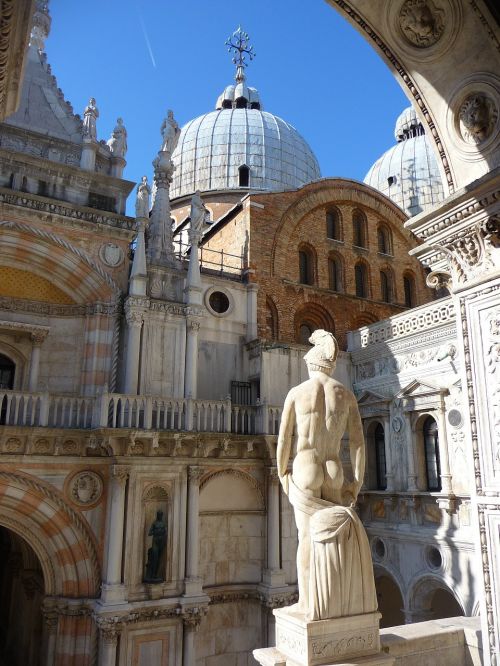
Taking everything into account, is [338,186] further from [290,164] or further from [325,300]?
[290,164]

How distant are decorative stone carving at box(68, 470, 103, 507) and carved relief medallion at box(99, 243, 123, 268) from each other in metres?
5.54

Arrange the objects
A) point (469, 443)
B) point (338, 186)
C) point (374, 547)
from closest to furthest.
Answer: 1. point (469, 443)
2. point (374, 547)
3. point (338, 186)

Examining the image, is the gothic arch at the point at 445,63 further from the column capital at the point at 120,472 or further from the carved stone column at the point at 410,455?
the carved stone column at the point at 410,455

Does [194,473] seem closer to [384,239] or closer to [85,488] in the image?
[85,488]

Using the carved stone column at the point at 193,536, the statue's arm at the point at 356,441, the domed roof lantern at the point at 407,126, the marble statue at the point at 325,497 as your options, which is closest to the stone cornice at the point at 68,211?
the carved stone column at the point at 193,536

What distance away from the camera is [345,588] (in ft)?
Result: 18.0

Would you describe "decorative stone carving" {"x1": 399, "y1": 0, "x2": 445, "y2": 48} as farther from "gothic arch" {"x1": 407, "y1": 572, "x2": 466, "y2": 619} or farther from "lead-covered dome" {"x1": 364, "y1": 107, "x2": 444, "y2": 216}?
"lead-covered dome" {"x1": 364, "y1": 107, "x2": 444, "y2": 216}

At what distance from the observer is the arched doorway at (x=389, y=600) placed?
1745 cm

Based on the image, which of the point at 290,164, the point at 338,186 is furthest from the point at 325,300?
the point at 290,164

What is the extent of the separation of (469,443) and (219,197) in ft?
88.6

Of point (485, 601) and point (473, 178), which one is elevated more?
point (473, 178)

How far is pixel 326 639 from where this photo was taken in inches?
207

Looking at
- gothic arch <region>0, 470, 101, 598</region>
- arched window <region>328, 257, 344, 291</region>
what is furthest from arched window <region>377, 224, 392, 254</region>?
gothic arch <region>0, 470, 101, 598</region>

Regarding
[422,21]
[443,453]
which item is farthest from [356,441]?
[443,453]
